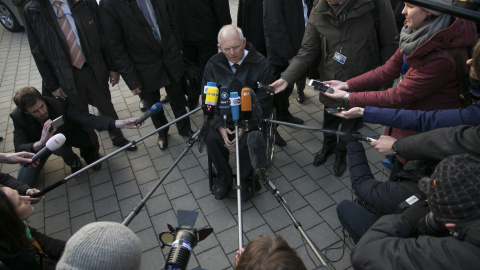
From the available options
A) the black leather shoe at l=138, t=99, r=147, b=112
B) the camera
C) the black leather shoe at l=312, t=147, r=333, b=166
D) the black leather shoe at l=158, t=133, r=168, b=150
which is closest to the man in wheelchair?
the black leather shoe at l=312, t=147, r=333, b=166

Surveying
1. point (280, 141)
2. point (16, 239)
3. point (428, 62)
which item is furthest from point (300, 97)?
point (16, 239)

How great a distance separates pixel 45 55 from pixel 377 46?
3.59 m

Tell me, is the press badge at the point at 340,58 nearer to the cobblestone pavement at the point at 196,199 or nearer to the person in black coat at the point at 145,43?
the cobblestone pavement at the point at 196,199

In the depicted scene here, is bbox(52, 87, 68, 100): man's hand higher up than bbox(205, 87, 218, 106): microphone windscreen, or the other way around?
bbox(205, 87, 218, 106): microphone windscreen

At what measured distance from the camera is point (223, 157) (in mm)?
3270

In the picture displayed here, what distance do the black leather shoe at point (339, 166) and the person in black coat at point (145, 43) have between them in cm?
228

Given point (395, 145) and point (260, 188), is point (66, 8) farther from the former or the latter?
point (395, 145)

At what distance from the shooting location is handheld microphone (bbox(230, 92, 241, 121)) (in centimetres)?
271

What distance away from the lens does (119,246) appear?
126 centimetres

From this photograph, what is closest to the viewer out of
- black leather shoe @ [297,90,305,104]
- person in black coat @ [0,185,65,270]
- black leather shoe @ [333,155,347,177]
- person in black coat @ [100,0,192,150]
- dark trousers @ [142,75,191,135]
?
person in black coat @ [0,185,65,270]

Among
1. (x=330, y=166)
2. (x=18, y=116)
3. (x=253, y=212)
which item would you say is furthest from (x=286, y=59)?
(x=18, y=116)

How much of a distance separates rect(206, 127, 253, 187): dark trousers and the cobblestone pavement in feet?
0.90

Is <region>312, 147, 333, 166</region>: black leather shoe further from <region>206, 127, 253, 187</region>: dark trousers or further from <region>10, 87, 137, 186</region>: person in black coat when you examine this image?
<region>10, 87, 137, 186</region>: person in black coat

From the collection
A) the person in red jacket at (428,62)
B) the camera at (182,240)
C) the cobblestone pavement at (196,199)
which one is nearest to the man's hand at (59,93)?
the cobblestone pavement at (196,199)
